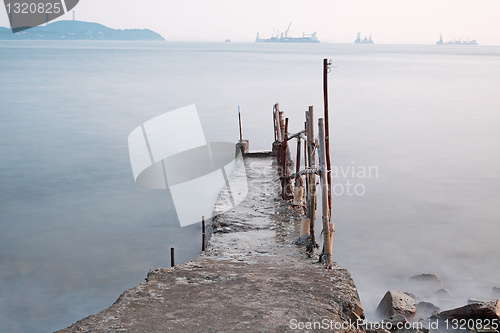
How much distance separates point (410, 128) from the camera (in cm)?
2250

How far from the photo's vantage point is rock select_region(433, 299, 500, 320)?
5418mm

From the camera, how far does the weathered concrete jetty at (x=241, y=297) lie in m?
3.82

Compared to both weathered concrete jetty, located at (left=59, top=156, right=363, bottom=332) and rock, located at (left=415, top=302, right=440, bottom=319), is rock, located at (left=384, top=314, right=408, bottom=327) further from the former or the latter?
weathered concrete jetty, located at (left=59, top=156, right=363, bottom=332)

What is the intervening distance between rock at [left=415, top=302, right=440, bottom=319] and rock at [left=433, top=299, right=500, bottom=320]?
0.29 metres

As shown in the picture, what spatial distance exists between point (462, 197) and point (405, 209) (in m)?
2.11

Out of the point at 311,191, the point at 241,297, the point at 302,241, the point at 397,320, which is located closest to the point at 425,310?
the point at 397,320

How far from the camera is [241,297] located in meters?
4.43

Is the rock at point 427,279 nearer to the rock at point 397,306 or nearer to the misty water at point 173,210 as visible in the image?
the misty water at point 173,210

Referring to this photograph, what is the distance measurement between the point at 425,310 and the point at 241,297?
3.72m

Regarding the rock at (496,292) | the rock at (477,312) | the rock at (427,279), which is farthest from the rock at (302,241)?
the rock at (496,292)

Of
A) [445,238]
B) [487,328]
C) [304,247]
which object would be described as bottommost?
[445,238]

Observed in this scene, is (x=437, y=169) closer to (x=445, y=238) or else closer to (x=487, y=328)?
(x=445, y=238)

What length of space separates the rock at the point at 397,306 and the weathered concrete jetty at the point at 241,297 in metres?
1.53

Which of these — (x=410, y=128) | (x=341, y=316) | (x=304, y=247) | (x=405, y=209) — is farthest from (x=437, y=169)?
(x=341, y=316)
